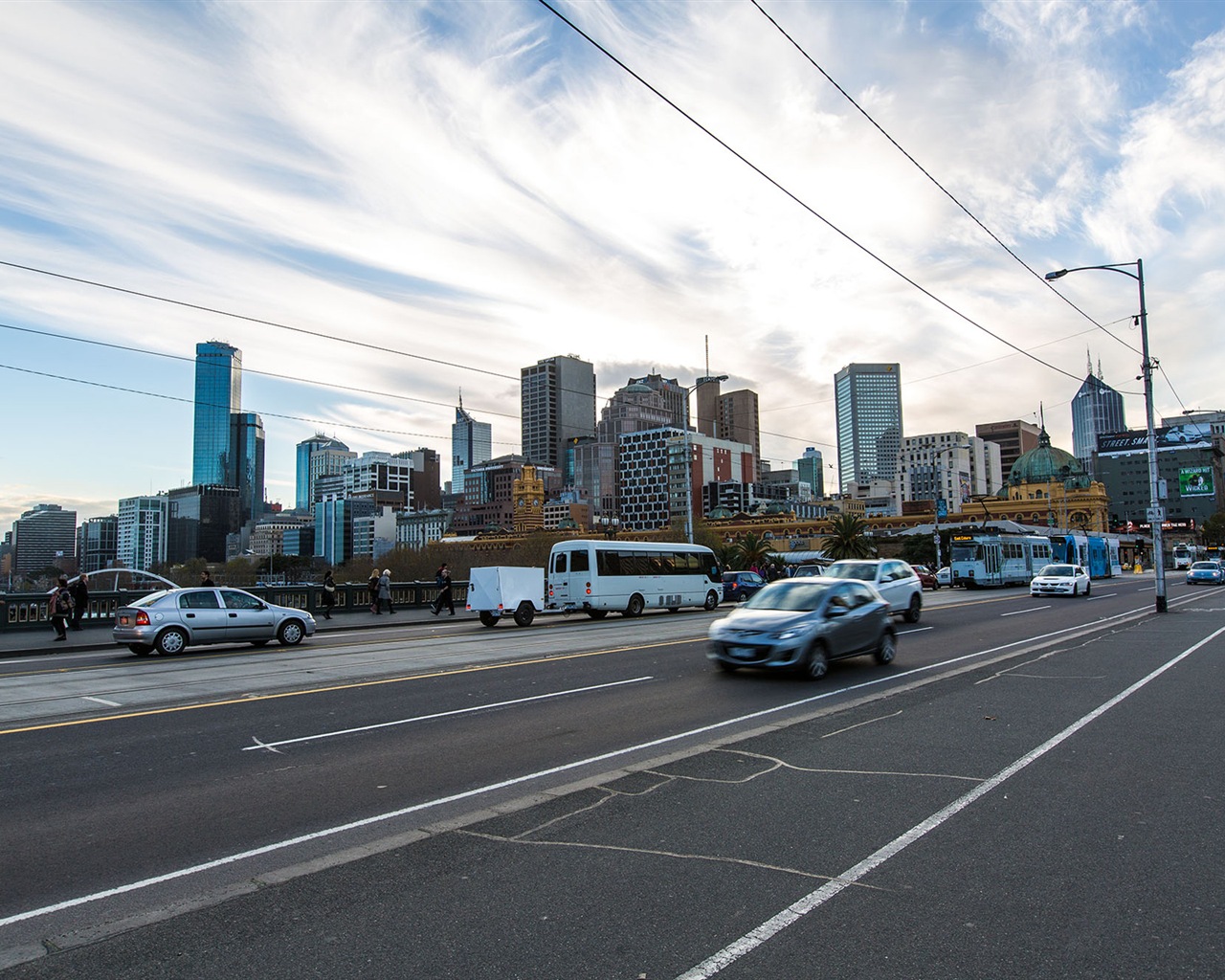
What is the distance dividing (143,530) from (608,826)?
605 feet

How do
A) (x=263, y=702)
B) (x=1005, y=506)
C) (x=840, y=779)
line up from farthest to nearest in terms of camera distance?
(x=1005, y=506), (x=263, y=702), (x=840, y=779)

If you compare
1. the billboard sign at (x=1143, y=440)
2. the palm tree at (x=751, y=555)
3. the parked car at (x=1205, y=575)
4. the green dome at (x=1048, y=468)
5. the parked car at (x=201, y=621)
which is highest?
the billboard sign at (x=1143, y=440)

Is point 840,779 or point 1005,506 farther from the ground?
point 1005,506

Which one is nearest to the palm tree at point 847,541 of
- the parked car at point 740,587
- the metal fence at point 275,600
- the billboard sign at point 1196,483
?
the parked car at point 740,587

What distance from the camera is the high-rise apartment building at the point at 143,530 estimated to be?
6291 inches

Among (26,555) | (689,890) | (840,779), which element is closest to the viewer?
(689,890)

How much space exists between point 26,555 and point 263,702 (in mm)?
129973

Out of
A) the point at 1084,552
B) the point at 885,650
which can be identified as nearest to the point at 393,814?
the point at 885,650

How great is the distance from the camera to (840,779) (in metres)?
6.86

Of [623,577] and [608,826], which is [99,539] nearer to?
[623,577]

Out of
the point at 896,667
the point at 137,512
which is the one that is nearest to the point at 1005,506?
the point at 896,667

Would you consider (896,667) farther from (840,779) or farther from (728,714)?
(840,779)

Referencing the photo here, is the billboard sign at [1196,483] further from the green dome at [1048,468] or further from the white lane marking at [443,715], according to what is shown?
the white lane marking at [443,715]

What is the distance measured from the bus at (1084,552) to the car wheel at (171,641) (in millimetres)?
49919
